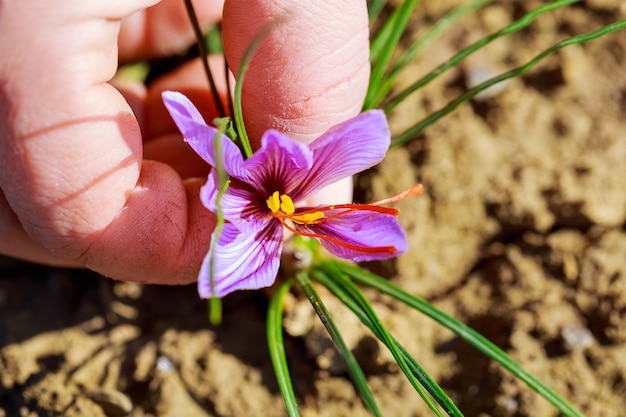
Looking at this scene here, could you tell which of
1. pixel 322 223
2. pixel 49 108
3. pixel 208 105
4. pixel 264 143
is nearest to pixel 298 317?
pixel 322 223

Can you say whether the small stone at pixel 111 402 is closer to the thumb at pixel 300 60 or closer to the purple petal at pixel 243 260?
the purple petal at pixel 243 260

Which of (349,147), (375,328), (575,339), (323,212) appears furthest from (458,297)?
(349,147)

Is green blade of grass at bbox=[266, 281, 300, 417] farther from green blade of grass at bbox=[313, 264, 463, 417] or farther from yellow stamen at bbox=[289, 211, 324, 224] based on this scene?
yellow stamen at bbox=[289, 211, 324, 224]

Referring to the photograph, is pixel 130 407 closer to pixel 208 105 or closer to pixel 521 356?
pixel 208 105

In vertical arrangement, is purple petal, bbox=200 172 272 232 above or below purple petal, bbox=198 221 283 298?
above

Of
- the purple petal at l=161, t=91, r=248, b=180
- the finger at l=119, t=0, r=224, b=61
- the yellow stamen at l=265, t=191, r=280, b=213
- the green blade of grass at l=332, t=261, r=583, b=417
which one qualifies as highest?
the finger at l=119, t=0, r=224, b=61

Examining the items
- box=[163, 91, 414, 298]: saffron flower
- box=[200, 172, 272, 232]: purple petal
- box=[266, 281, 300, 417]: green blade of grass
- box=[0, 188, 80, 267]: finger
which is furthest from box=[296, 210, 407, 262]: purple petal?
box=[0, 188, 80, 267]: finger
